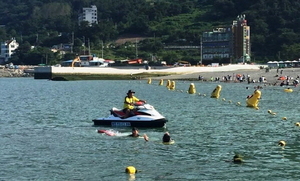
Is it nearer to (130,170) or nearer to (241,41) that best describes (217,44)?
(241,41)

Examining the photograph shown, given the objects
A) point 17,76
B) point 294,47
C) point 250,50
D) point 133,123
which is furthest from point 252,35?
point 133,123

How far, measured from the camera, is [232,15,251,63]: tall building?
187250mm

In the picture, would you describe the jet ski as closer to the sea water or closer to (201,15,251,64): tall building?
the sea water

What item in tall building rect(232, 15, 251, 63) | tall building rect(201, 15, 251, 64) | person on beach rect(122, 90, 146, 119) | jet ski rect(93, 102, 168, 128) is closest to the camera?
jet ski rect(93, 102, 168, 128)

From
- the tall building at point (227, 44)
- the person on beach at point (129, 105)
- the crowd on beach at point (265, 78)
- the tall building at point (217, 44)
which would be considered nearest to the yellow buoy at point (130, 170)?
the person on beach at point (129, 105)

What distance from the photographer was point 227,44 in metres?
194

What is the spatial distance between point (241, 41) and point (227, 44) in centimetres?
678

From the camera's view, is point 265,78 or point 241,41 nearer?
point 265,78

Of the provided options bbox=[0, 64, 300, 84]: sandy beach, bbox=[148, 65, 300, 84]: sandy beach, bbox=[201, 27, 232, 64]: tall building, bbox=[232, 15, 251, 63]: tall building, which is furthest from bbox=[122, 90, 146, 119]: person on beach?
bbox=[201, 27, 232, 64]: tall building

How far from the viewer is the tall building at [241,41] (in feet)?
614

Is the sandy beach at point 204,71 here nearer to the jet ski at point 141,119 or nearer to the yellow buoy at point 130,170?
the jet ski at point 141,119

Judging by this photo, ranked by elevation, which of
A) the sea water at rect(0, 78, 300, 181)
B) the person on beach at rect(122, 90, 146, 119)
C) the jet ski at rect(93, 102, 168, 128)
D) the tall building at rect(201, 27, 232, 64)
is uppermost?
the tall building at rect(201, 27, 232, 64)

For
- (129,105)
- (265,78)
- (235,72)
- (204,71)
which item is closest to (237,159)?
(129,105)

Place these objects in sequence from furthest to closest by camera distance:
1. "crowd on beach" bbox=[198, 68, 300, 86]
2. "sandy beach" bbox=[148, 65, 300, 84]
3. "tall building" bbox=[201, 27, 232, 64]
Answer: "tall building" bbox=[201, 27, 232, 64] < "sandy beach" bbox=[148, 65, 300, 84] < "crowd on beach" bbox=[198, 68, 300, 86]
